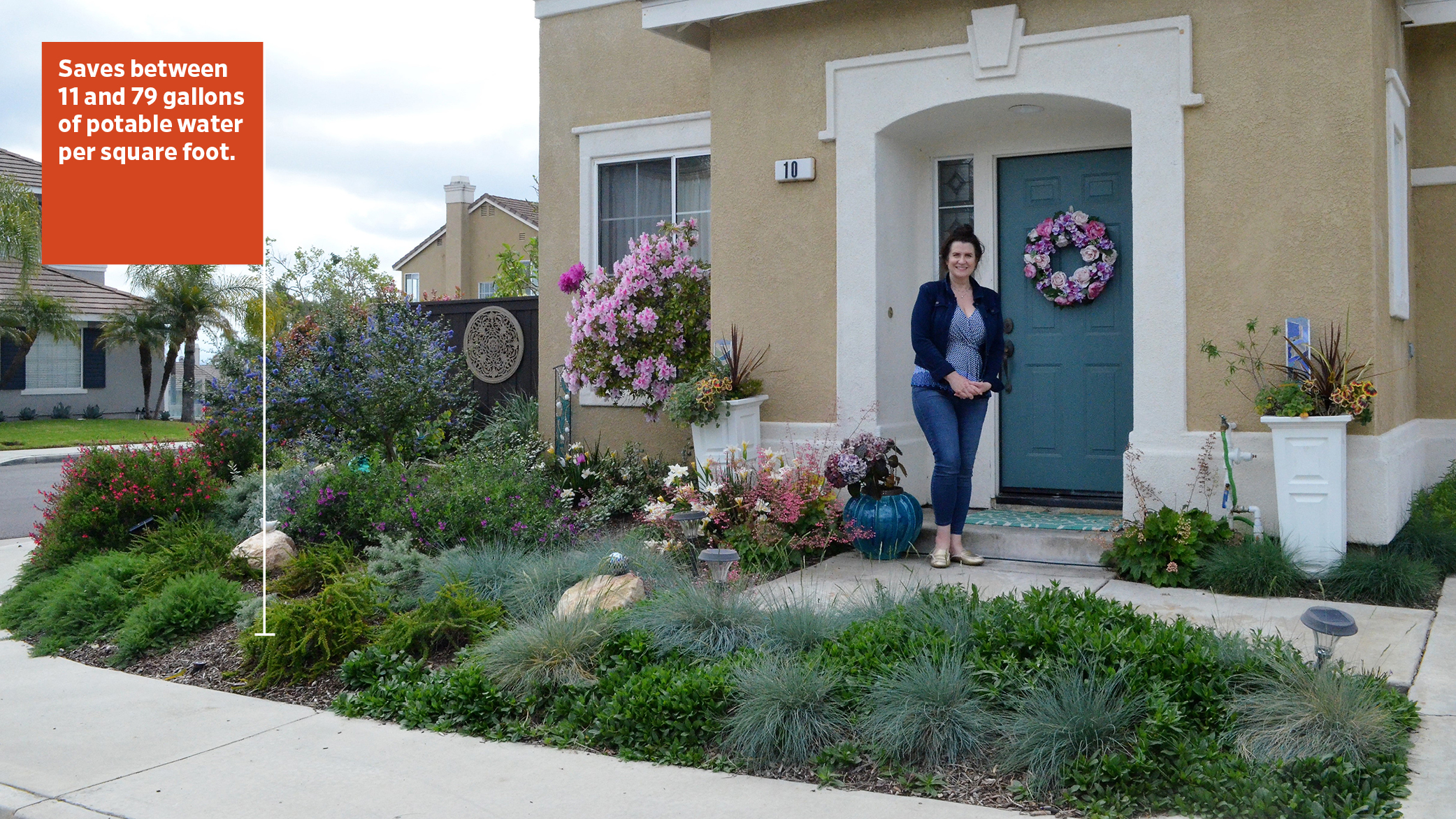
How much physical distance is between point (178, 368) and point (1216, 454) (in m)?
29.4

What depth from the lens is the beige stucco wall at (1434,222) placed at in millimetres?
7625

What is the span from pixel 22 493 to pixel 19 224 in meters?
12.4

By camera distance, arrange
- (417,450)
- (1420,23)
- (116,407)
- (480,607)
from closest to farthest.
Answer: (480,607)
(1420,23)
(417,450)
(116,407)

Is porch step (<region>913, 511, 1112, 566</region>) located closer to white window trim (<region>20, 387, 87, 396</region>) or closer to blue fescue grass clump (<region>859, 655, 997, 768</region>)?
blue fescue grass clump (<region>859, 655, 997, 768</region>)

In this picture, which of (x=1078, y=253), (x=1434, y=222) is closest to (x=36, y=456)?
(x=1078, y=253)

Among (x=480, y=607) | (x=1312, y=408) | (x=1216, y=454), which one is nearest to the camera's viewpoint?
(x=480, y=607)

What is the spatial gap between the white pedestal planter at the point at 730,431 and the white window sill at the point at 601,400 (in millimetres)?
1117

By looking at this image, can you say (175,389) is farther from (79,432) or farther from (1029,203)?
(1029,203)

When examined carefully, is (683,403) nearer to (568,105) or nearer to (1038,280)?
(1038,280)

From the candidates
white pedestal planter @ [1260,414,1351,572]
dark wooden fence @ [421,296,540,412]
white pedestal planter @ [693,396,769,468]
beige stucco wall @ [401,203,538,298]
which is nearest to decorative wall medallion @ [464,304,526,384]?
dark wooden fence @ [421,296,540,412]

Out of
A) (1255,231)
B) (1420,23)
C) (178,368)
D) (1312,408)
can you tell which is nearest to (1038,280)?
(1255,231)

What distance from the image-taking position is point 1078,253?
7492mm

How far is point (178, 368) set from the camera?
30.2 meters

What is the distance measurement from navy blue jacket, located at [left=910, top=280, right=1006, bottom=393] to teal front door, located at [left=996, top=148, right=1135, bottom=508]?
1081 millimetres
